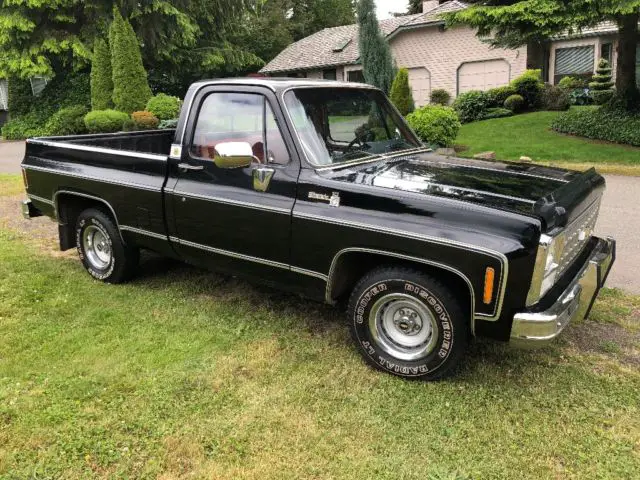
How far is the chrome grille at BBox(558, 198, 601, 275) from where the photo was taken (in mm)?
3574

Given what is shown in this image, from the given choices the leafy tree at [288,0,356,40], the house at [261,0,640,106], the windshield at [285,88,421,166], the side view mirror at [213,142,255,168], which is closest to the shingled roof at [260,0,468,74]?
the house at [261,0,640,106]

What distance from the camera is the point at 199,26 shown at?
29.8m

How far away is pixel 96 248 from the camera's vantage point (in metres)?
5.71

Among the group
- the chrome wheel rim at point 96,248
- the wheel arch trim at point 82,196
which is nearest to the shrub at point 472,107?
the chrome wheel rim at point 96,248

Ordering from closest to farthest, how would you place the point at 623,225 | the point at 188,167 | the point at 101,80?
the point at 188,167 < the point at 623,225 < the point at 101,80

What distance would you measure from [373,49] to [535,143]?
22.6 feet

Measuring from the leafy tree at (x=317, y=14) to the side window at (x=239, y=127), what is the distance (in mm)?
46408

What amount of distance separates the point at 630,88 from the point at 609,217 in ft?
27.7

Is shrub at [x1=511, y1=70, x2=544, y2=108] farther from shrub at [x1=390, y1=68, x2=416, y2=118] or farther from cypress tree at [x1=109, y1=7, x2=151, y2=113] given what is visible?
cypress tree at [x1=109, y1=7, x2=151, y2=113]

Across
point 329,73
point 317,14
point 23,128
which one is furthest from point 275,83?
point 317,14

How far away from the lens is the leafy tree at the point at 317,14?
160ft

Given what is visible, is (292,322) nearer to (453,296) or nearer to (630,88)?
(453,296)

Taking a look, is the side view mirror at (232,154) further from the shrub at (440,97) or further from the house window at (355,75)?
the house window at (355,75)

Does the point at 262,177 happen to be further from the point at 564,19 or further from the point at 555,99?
the point at 555,99
